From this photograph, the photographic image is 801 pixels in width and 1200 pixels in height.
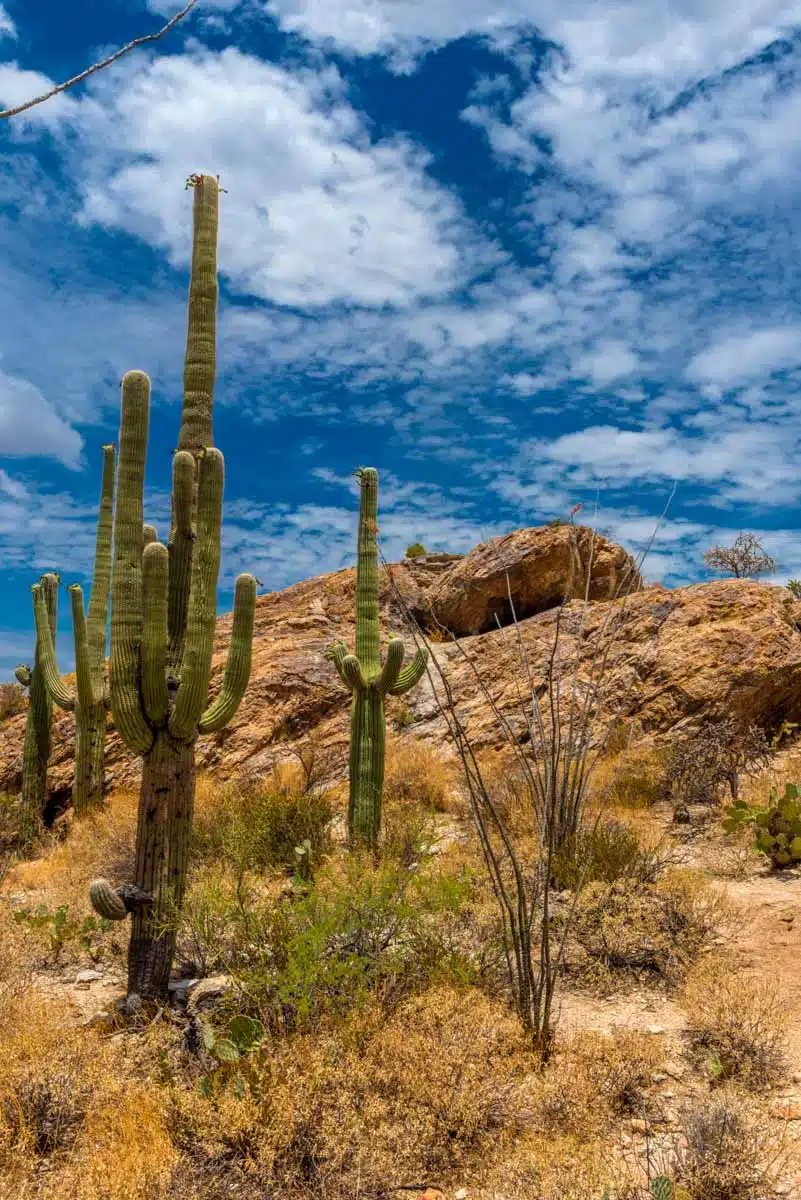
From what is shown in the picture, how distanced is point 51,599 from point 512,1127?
11922 mm

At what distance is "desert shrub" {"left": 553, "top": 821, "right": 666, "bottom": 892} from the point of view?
696cm

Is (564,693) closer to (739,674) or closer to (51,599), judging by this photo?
(739,674)

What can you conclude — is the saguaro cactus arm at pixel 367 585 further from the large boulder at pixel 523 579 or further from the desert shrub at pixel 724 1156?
the large boulder at pixel 523 579

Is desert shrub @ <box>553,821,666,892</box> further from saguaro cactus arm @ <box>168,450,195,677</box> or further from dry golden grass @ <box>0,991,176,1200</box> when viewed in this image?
dry golden grass @ <box>0,991,176,1200</box>

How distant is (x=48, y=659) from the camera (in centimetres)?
1330

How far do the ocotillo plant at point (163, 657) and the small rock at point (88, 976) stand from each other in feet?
2.16

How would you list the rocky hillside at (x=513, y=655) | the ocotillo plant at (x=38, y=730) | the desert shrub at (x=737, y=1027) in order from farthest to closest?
the ocotillo plant at (x=38, y=730), the rocky hillside at (x=513, y=655), the desert shrub at (x=737, y=1027)

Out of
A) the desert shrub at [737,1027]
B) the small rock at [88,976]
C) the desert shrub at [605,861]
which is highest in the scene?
the desert shrub at [605,861]

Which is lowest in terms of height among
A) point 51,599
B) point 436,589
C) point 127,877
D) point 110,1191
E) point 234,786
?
point 110,1191

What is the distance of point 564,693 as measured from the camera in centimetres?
1253

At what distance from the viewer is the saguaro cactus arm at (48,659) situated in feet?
42.2

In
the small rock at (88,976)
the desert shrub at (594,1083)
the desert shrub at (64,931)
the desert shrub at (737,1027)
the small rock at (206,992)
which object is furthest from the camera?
the desert shrub at (64,931)

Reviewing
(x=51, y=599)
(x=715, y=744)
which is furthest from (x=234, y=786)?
(x=715, y=744)

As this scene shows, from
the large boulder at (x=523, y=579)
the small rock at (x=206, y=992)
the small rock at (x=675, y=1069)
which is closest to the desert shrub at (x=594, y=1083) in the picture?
the small rock at (x=675, y=1069)
